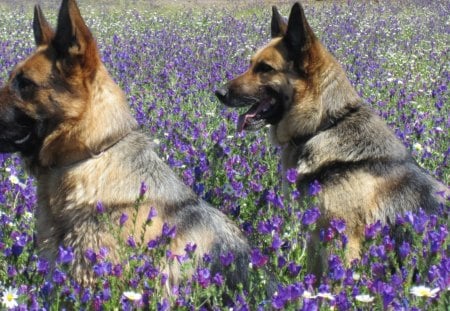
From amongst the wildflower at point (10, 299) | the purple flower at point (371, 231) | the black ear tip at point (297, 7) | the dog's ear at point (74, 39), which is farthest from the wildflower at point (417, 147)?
the wildflower at point (10, 299)

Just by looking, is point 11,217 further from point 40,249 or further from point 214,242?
point 214,242

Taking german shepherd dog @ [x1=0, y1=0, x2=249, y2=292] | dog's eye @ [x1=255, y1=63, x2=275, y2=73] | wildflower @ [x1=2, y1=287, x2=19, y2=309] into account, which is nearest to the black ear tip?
dog's eye @ [x1=255, y1=63, x2=275, y2=73]

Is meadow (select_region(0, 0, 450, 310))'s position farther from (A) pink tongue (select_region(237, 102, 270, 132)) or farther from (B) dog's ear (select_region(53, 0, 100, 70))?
(B) dog's ear (select_region(53, 0, 100, 70))

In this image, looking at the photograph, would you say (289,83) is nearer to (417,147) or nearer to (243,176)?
(243,176)

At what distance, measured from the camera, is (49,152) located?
3748 mm

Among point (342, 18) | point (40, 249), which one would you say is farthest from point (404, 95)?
point (342, 18)

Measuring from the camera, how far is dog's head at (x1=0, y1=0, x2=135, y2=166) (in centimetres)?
365

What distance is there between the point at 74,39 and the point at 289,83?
1.93m

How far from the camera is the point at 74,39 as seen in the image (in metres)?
3.55

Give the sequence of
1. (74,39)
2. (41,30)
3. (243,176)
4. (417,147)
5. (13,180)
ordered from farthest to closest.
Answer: (417,147) < (243,176) < (13,180) < (41,30) < (74,39)

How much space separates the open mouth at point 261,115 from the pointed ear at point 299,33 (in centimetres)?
52

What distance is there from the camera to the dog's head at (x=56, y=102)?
3654 millimetres

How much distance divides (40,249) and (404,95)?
234 inches

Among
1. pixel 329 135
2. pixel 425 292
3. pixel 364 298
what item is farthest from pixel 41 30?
pixel 425 292
